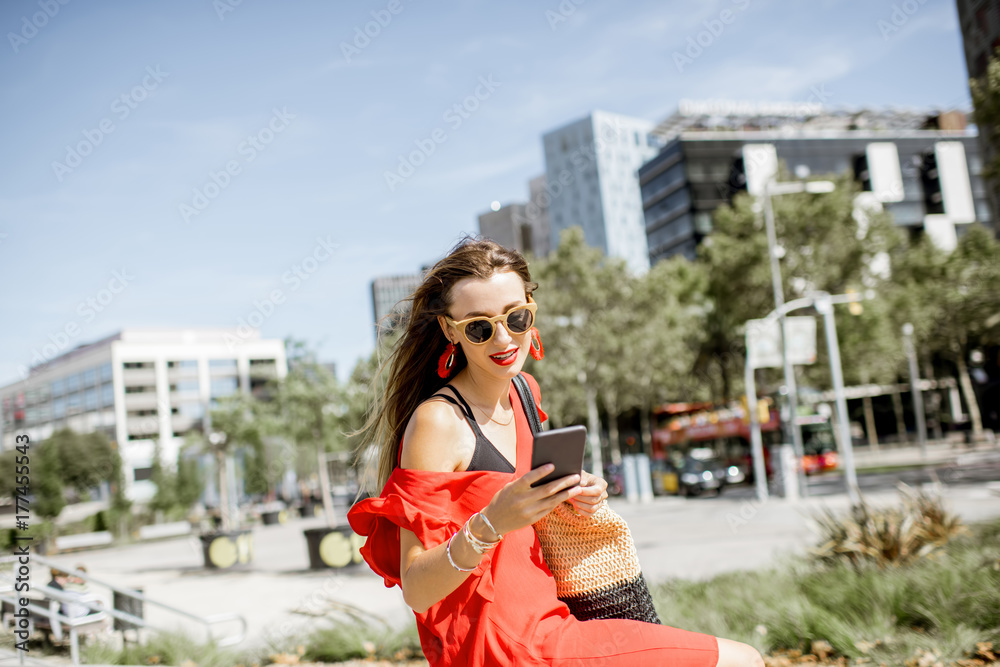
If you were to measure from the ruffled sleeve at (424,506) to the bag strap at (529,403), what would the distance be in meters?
0.37

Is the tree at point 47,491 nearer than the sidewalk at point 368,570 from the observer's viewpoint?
No

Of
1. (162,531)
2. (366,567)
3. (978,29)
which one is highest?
(978,29)

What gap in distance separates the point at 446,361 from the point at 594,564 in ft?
2.20

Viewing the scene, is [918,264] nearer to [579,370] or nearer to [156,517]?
[579,370]

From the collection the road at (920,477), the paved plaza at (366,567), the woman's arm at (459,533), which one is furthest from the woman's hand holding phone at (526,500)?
the road at (920,477)

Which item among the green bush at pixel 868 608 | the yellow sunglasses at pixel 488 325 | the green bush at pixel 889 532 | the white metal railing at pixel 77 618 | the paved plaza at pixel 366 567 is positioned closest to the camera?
the yellow sunglasses at pixel 488 325

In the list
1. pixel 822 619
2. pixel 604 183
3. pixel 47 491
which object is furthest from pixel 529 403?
pixel 604 183

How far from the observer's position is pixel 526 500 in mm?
1674

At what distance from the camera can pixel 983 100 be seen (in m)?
14.0

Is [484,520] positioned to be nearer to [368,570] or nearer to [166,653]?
[166,653]

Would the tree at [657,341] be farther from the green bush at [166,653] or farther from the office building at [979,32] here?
the green bush at [166,653]

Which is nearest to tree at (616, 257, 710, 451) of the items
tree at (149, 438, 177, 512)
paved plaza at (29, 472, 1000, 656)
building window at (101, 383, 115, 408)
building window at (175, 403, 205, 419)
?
paved plaza at (29, 472, 1000, 656)

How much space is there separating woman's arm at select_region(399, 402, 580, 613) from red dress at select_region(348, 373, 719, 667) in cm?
4

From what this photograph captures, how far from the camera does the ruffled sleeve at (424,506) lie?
1.85 metres
